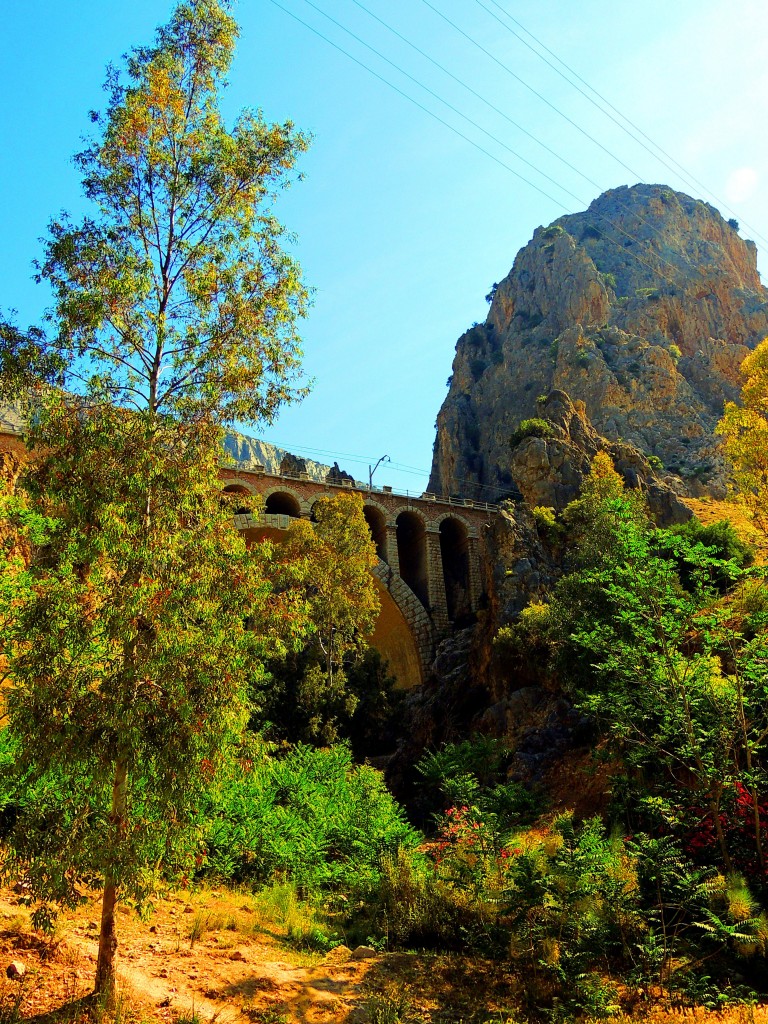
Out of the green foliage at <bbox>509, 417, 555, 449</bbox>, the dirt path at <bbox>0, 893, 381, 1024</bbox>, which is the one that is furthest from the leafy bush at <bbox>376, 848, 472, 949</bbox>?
the green foliage at <bbox>509, 417, 555, 449</bbox>

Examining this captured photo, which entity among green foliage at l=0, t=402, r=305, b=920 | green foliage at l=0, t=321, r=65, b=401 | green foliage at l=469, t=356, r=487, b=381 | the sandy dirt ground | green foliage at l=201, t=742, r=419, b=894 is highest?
green foliage at l=469, t=356, r=487, b=381

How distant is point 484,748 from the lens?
843 inches

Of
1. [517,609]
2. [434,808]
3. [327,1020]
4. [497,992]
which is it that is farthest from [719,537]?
[327,1020]

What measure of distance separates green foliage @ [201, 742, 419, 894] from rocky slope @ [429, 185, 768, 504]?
39968 mm

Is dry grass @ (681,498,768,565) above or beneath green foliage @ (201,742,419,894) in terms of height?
above

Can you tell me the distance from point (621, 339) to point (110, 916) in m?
65.0

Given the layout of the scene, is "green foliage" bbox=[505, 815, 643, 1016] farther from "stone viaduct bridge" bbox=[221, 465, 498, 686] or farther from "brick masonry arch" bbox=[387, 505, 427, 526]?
"brick masonry arch" bbox=[387, 505, 427, 526]

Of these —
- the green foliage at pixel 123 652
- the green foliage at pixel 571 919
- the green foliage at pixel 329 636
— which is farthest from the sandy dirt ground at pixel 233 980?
the green foliage at pixel 329 636

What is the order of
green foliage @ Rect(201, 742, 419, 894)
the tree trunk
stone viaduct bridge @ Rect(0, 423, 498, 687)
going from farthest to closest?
1. stone viaduct bridge @ Rect(0, 423, 498, 687)
2. green foliage @ Rect(201, 742, 419, 894)
3. the tree trunk

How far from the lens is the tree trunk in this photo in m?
6.41

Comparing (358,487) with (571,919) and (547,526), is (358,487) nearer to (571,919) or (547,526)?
(547,526)

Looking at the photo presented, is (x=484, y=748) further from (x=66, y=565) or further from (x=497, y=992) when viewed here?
(x=66, y=565)

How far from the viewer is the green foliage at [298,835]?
11.1 metres

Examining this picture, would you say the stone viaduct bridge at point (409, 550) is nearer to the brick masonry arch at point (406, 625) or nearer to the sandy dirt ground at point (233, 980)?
the brick masonry arch at point (406, 625)
